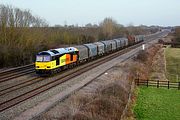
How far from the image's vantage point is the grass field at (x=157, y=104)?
20.0 meters

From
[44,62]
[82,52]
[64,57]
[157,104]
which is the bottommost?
[157,104]

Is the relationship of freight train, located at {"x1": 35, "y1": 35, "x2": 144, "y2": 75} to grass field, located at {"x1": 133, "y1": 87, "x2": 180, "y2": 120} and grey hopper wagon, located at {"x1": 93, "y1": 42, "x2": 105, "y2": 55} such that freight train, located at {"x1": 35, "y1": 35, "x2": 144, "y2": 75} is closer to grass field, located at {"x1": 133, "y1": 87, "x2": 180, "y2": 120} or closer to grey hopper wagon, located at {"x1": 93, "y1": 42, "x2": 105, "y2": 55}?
grey hopper wagon, located at {"x1": 93, "y1": 42, "x2": 105, "y2": 55}

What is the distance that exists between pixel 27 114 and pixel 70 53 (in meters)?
17.7

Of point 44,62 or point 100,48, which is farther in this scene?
point 100,48

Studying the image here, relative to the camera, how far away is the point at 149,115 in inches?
792

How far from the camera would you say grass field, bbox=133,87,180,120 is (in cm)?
2001

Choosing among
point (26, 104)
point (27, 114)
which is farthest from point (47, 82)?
point (27, 114)

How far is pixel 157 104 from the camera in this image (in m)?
23.3

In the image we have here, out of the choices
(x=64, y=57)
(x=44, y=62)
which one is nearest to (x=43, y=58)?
(x=44, y=62)

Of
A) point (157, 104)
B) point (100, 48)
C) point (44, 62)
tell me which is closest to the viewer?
point (157, 104)

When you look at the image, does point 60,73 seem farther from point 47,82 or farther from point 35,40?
point 35,40

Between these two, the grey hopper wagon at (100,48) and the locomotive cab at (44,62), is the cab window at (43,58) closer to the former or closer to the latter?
the locomotive cab at (44,62)

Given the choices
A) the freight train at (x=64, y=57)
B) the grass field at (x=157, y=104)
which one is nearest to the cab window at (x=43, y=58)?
the freight train at (x=64, y=57)

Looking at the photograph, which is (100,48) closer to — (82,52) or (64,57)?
(82,52)
